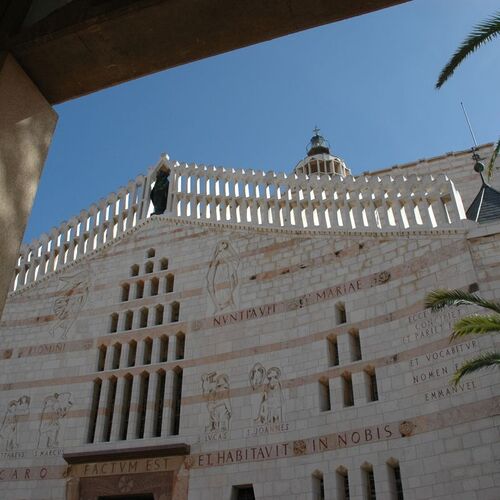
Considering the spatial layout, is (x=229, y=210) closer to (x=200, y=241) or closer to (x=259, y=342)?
(x=200, y=241)

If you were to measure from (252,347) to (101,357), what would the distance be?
4938mm

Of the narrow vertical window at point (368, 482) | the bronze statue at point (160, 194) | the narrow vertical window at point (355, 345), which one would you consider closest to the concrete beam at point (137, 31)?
Result: the narrow vertical window at point (368, 482)

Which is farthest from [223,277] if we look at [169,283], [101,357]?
[101,357]

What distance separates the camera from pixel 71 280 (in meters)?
19.8

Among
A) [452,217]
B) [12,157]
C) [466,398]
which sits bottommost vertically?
[12,157]

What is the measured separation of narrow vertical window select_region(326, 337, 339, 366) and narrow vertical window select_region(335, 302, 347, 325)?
45 cm

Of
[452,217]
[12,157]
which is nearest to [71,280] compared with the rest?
[452,217]

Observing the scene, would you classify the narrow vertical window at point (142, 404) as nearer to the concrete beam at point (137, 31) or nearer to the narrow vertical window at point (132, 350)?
the narrow vertical window at point (132, 350)

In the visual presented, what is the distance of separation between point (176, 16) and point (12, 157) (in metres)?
1.13

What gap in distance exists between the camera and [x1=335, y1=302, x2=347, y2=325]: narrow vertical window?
48.5ft

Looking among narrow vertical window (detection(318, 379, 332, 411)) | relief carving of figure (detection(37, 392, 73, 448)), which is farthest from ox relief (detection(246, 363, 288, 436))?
relief carving of figure (detection(37, 392, 73, 448))

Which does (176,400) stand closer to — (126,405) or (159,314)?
(126,405)

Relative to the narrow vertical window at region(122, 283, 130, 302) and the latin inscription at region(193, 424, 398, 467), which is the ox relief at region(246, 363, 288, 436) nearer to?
the latin inscription at region(193, 424, 398, 467)

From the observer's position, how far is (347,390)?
13992mm
